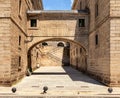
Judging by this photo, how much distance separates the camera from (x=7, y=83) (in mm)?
Answer: 14438

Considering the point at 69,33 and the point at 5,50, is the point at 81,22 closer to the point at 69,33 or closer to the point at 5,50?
the point at 69,33

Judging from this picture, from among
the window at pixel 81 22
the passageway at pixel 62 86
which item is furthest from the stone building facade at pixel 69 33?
the passageway at pixel 62 86

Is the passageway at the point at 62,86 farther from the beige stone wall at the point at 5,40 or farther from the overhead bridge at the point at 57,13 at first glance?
the overhead bridge at the point at 57,13

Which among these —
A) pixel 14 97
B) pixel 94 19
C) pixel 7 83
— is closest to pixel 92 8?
pixel 94 19

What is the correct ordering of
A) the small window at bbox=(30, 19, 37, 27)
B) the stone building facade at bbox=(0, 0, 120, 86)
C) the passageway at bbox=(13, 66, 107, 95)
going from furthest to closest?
1. the small window at bbox=(30, 19, 37, 27)
2. the stone building facade at bbox=(0, 0, 120, 86)
3. the passageway at bbox=(13, 66, 107, 95)

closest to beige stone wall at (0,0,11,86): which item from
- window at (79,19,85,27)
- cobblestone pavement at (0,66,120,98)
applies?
cobblestone pavement at (0,66,120,98)

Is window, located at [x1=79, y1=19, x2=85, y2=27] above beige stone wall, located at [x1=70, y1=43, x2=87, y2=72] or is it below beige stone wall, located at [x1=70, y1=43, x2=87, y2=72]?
above

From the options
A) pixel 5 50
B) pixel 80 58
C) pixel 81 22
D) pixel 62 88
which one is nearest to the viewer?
pixel 62 88

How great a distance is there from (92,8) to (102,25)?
14.1 ft

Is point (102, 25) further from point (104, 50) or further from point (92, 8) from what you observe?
point (92, 8)

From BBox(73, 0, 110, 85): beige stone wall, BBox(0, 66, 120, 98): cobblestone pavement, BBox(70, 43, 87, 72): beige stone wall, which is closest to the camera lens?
BBox(0, 66, 120, 98): cobblestone pavement

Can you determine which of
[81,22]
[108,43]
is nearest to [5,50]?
[108,43]

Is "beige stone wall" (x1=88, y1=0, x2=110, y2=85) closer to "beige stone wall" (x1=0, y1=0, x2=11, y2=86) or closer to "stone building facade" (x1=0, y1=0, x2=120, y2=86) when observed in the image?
"stone building facade" (x1=0, y1=0, x2=120, y2=86)

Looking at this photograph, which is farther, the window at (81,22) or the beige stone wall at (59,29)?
A: the window at (81,22)
